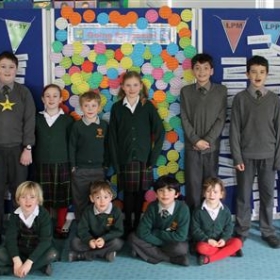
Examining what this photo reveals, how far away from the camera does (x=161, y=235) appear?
9.61 ft

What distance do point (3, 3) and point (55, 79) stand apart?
0.80 meters

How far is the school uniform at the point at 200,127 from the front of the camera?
3236 mm

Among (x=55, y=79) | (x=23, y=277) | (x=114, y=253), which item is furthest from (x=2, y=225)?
(x=55, y=79)

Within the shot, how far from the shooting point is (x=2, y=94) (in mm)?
3148

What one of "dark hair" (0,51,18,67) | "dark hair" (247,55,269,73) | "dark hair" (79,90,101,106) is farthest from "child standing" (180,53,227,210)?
"dark hair" (0,51,18,67)

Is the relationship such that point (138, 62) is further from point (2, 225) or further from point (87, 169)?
point (2, 225)

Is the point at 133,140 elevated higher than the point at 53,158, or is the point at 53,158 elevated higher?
the point at 133,140

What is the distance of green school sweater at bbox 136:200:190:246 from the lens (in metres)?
2.91

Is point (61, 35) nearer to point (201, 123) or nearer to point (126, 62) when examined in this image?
point (126, 62)

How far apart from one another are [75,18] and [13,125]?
2.83 ft

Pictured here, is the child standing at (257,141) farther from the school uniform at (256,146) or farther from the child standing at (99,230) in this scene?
the child standing at (99,230)

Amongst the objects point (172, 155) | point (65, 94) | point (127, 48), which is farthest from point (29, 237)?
point (127, 48)

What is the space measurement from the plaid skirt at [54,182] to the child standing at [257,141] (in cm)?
115

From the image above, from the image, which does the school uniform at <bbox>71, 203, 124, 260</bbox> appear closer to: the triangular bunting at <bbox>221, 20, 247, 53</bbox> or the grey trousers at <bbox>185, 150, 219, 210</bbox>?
the grey trousers at <bbox>185, 150, 219, 210</bbox>
